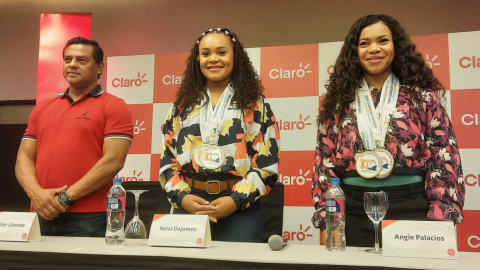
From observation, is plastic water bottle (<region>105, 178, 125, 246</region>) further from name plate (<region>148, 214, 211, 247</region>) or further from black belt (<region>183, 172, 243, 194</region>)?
black belt (<region>183, 172, 243, 194</region>)

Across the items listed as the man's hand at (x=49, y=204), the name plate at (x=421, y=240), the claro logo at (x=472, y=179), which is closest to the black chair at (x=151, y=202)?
the man's hand at (x=49, y=204)

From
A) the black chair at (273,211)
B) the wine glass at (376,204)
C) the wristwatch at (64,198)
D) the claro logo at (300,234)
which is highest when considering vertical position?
the wine glass at (376,204)

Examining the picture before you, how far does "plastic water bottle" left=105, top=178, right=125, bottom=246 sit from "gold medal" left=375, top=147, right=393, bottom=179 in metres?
0.95

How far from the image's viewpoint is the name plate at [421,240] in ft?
3.68

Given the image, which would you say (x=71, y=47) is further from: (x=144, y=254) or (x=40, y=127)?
(x=144, y=254)

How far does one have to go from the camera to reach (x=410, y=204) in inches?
63.8

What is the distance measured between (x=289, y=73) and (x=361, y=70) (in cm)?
144

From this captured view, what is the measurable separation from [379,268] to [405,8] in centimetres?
375

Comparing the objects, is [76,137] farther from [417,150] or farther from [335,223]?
[417,150]

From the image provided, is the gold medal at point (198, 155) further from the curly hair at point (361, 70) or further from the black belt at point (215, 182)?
the curly hair at point (361, 70)

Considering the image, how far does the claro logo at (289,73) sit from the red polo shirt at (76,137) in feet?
4.60

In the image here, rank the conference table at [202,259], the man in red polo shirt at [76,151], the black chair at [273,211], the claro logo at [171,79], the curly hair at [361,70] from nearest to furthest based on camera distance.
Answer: the conference table at [202,259] < the curly hair at [361,70] < the man in red polo shirt at [76,151] < the black chair at [273,211] < the claro logo at [171,79]

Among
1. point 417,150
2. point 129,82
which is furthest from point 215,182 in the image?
point 129,82

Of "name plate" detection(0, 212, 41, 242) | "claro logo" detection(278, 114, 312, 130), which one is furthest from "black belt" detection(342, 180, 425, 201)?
"claro logo" detection(278, 114, 312, 130)
